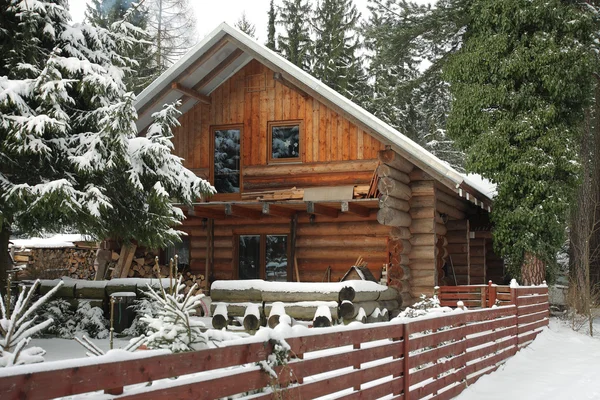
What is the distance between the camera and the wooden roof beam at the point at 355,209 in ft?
47.5

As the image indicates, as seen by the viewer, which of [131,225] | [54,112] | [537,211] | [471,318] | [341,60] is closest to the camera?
[471,318]

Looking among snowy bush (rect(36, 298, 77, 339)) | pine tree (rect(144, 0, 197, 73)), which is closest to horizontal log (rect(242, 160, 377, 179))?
snowy bush (rect(36, 298, 77, 339))

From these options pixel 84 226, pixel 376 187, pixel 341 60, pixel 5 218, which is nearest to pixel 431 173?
pixel 376 187

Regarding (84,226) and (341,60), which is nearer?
(84,226)

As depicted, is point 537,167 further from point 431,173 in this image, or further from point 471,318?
point 471,318

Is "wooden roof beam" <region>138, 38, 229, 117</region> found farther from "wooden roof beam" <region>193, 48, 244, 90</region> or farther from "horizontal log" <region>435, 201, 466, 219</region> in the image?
"horizontal log" <region>435, 201, 466, 219</region>

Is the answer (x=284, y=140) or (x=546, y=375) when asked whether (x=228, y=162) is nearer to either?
(x=284, y=140)

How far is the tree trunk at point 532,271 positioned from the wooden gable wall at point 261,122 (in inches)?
225

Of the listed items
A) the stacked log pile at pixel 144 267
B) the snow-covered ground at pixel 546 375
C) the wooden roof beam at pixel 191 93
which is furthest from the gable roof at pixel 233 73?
the snow-covered ground at pixel 546 375

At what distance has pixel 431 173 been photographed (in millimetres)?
14758

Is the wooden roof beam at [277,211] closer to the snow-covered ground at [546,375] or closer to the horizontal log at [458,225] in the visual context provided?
the horizontal log at [458,225]

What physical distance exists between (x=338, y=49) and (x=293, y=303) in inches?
991

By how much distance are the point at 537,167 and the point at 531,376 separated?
9.10m

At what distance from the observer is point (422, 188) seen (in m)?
15.7
